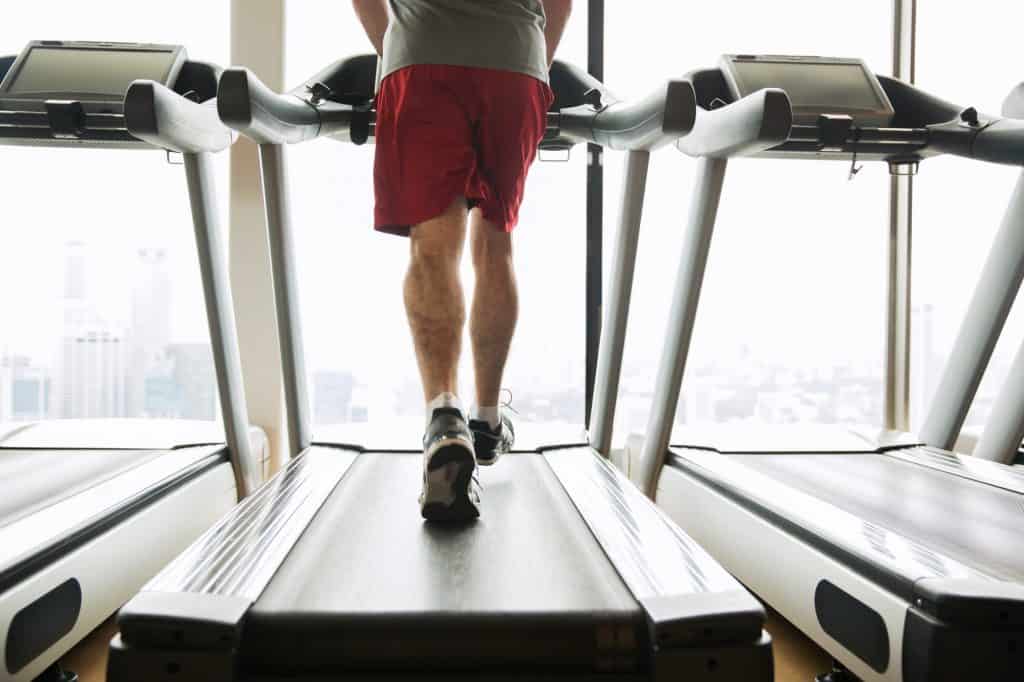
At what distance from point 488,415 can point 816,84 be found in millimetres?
1520

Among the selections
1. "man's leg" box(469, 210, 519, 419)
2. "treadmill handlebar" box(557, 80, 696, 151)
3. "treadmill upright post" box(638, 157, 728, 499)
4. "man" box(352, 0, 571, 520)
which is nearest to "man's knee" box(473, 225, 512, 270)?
"man's leg" box(469, 210, 519, 419)

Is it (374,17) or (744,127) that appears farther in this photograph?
(374,17)

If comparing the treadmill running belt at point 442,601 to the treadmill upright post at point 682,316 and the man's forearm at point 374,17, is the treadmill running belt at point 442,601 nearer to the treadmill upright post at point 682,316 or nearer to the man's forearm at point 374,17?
the treadmill upright post at point 682,316

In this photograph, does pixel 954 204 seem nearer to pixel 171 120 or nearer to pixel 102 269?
pixel 171 120

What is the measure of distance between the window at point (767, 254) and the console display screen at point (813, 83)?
0.84 meters

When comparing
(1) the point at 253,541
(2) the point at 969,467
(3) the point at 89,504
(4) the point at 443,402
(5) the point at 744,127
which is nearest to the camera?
(1) the point at 253,541

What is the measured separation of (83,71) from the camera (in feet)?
7.09

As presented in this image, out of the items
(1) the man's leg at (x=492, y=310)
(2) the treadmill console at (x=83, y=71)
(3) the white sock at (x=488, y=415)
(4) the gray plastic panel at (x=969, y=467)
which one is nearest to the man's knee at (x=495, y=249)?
(1) the man's leg at (x=492, y=310)

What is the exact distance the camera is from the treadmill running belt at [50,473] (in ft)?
5.66

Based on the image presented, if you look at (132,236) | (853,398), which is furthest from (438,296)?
(853,398)

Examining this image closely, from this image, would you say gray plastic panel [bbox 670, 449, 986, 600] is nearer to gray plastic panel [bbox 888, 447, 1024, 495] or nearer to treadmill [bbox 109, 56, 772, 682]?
gray plastic panel [bbox 888, 447, 1024, 495]

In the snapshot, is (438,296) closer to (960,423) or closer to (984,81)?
(960,423)

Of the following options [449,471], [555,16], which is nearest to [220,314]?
[449,471]

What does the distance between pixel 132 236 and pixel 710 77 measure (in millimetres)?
2289
